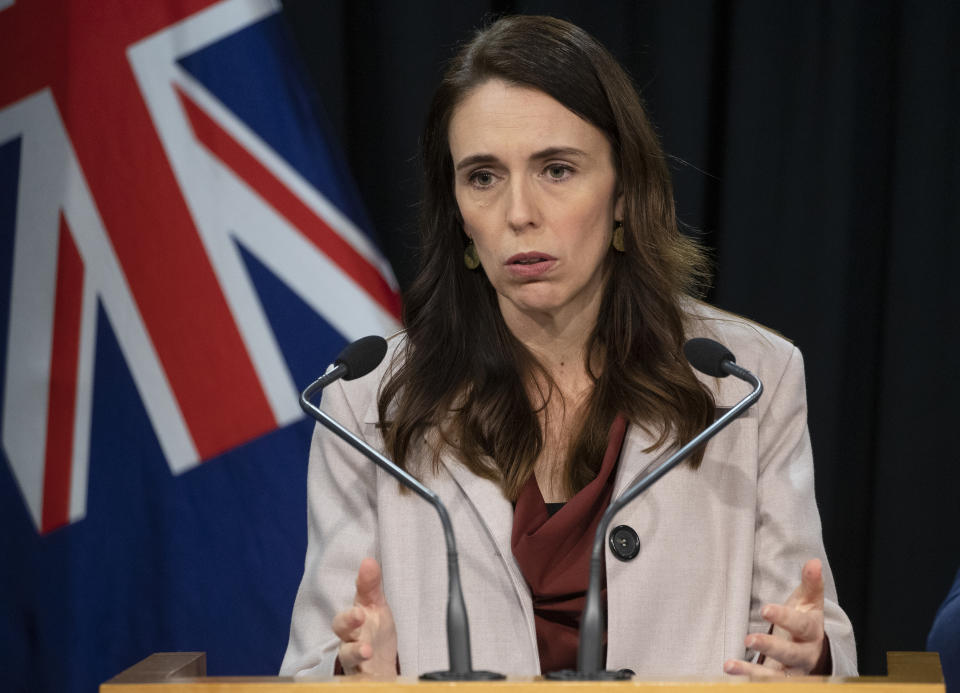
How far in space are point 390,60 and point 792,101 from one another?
36.4 inches

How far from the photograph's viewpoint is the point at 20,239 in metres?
2.54

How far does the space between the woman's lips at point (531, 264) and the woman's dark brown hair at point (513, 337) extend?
19 centimetres

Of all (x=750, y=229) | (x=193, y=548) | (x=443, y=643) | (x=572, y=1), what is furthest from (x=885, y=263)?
(x=193, y=548)

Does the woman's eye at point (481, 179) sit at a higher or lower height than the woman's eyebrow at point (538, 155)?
lower

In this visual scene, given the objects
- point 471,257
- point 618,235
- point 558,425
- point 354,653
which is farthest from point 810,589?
point 471,257

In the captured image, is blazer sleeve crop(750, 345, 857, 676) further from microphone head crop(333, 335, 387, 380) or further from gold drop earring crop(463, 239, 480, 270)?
microphone head crop(333, 335, 387, 380)

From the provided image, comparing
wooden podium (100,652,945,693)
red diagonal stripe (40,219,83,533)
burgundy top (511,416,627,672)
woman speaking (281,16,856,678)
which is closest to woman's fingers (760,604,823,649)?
wooden podium (100,652,945,693)

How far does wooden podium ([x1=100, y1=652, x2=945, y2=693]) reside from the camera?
101 cm

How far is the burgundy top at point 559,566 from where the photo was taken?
1.71 metres

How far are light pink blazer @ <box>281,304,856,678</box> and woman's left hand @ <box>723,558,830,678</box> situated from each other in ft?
0.94

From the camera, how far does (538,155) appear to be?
5.85ft

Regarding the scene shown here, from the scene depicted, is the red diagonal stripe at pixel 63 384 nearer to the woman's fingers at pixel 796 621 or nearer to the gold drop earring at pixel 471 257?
the gold drop earring at pixel 471 257

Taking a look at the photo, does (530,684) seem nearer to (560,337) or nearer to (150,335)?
(560,337)

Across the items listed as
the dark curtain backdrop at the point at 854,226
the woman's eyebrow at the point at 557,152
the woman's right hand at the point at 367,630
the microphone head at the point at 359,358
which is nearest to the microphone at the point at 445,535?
the microphone head at the point at 359,358
